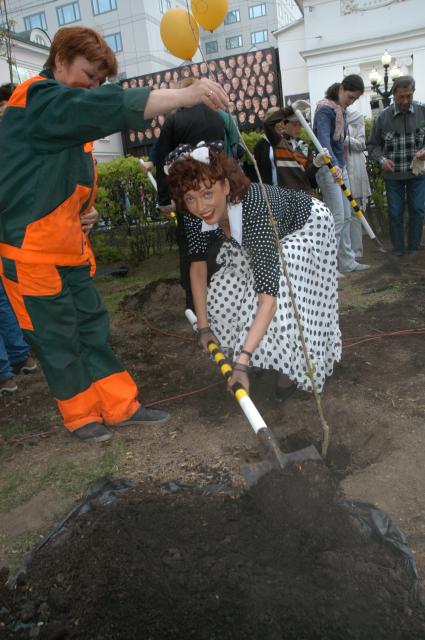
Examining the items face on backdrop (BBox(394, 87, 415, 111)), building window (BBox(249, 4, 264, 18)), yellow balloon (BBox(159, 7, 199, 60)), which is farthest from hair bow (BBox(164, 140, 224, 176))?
building window (BBox(249, 4, 264, 18))

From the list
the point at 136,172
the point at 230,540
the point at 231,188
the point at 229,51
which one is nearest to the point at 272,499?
the point at 230,540

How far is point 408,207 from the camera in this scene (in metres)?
5.85

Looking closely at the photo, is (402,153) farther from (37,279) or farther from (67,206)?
(37,279)

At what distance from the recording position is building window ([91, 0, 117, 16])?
1089 inches

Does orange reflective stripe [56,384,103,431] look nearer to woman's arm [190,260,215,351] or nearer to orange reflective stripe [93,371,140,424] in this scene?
orange reflective stripe [93,371,140,424]

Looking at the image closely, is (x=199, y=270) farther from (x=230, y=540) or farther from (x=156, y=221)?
(x=156, y=221)

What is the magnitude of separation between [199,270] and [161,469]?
3.40 feet

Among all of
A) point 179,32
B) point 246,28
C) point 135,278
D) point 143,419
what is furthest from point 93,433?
point 246,28

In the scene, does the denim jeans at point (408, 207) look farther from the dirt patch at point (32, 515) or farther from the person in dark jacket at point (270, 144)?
the dirt patch at point (32, 515)

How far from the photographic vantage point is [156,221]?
7.14m

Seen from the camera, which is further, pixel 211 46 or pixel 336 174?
pixel 211 46

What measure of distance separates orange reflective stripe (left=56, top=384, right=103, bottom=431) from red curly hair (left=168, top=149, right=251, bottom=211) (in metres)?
1.17

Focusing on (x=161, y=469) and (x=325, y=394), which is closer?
(x=161, y=469)

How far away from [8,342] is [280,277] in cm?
233
